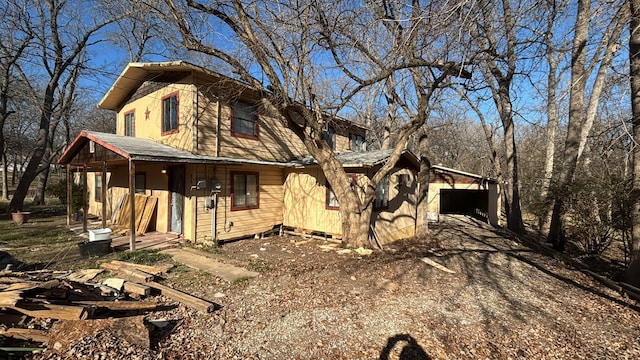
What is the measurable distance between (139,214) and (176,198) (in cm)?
179

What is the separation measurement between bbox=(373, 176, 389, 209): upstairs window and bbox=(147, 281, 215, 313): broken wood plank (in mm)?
6529

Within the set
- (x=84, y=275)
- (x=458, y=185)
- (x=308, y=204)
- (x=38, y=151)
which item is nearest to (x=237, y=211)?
(x=308, y=204)

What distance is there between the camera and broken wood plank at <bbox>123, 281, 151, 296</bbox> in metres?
4.98

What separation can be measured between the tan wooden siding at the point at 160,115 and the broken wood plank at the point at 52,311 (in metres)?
6.04

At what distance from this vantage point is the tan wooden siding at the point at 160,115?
9297 millimetres

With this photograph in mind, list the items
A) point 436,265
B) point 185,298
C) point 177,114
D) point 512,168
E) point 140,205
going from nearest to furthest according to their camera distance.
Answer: point 185,298 < point 436,265 < point 177,114 < point 140,205 < point 512,168

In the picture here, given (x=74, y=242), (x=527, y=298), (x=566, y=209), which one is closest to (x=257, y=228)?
(x=74, y=242)

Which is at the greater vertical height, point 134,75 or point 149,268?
point 134,75

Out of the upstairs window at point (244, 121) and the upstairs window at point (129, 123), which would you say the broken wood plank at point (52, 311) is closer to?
the upstairs window at point (244, 121)

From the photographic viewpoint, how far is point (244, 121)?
35.2ft

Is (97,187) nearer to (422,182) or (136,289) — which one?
(136,289)

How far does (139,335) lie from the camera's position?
3576mm

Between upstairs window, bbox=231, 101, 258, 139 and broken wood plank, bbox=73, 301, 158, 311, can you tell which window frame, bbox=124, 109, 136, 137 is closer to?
upstairs window, bbox=231, 101, 258, 139

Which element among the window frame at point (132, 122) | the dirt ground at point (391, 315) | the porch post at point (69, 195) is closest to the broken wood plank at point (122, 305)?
the dirt ground at point (391, 315)
